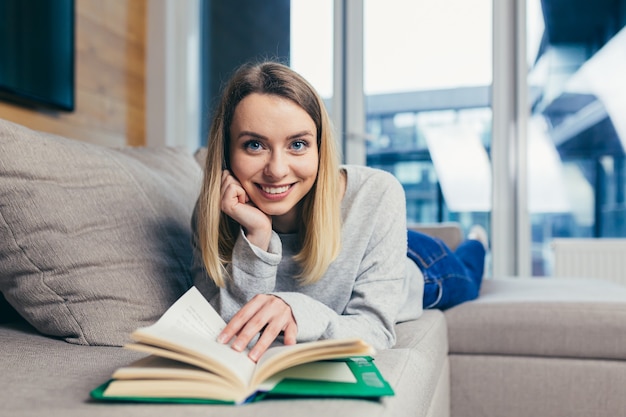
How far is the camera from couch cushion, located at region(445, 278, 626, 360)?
4.65ft

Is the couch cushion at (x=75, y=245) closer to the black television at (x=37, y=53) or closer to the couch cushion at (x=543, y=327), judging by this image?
the couch cushion at (x=543, y=327)

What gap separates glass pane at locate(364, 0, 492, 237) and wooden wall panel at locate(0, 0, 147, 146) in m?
1.23

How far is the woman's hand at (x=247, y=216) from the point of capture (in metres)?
1.08

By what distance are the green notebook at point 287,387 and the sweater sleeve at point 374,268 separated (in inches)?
10.8

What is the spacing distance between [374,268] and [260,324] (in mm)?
385

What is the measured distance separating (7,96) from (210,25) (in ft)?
5.12

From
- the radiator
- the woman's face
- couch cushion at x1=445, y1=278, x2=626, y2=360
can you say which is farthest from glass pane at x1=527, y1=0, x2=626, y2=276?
the woman's face

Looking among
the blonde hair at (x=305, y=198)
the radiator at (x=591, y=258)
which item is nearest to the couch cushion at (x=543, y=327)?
the blonde hair at (x=305, y=198)

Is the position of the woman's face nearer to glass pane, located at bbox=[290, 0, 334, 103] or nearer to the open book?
the open book

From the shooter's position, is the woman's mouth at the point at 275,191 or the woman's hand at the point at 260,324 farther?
the woman's mouth at the point at 275,191

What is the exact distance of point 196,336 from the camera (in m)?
0.74

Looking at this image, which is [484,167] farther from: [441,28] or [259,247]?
[259,247]

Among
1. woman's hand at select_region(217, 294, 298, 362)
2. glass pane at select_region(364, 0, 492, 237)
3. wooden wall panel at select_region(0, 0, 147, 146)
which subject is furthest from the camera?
glass pane at select_region(364, 0, 492, 237)

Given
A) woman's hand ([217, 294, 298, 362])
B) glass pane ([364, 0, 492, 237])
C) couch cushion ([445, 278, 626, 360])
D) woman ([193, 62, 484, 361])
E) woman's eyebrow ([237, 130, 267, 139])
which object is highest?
glass pane ([364, 0, 492, 237])
